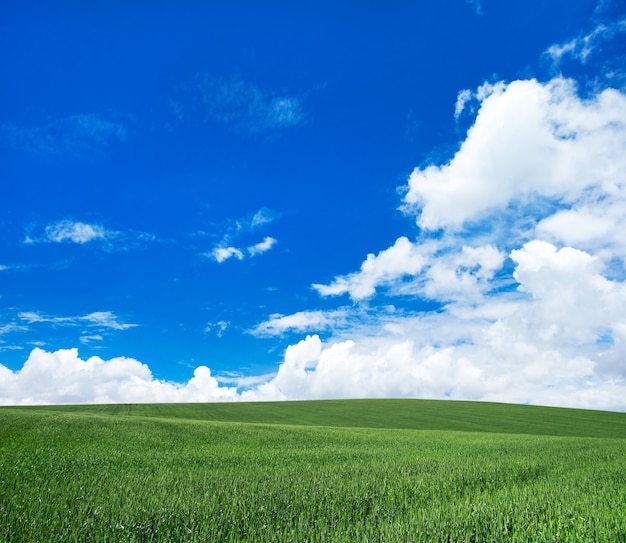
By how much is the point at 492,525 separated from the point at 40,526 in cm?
774

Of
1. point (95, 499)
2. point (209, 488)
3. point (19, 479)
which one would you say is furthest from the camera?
point (19, 479)

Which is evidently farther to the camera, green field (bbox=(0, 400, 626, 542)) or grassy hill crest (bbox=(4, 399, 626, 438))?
grassy hill crest (bbox=(4, 399, 626, 438))

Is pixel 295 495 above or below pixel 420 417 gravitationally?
above

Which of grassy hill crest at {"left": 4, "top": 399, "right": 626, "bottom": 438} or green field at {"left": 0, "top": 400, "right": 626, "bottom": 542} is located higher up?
green field at {"left": 0, "top": 400, "right": 626, "bottom": 542}

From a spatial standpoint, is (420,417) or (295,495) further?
(420,417)

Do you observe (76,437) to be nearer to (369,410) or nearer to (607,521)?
(607,521)

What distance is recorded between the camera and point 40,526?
705 centimetres

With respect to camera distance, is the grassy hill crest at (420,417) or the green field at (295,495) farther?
the grassy hill crest at (420,417)

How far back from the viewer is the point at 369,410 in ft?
220

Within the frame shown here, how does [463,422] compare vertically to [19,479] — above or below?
below

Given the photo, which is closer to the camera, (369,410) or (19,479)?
(19,479)

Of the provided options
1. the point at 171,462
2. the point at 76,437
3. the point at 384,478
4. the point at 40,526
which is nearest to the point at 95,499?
the point at 40,526

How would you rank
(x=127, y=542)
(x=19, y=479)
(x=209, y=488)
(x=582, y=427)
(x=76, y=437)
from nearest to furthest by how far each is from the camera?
(x=127, y=542), (x=209, y=488), (x=19, y=479), (x=76, y=437), (x=582, y=427)

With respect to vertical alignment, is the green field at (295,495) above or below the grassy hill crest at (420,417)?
above
